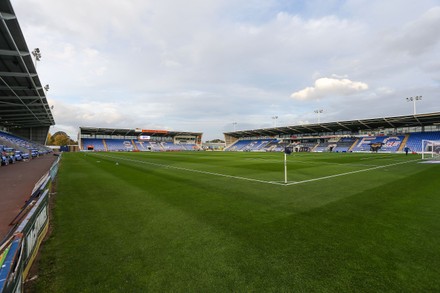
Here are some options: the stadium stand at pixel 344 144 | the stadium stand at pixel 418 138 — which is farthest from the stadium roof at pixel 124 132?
the stadium stand at pixel 418 138

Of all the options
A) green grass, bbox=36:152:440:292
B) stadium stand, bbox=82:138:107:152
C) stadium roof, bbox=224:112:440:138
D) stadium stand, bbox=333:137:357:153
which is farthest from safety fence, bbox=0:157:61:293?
stadium stand, bbox=82:138:107:152

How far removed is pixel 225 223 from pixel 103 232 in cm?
286

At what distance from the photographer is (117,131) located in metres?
88.6

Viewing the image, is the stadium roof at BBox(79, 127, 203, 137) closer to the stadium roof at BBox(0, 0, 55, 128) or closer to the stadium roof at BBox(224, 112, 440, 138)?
the stadium roof at BBox(224, 112, 440, 138)

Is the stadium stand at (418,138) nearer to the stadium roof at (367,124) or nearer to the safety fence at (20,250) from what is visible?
the stadium roof at (367,124)

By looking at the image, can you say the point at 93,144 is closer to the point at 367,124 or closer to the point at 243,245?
the point at 243,245

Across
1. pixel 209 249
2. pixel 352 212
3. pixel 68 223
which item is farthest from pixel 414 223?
pixel 68 223

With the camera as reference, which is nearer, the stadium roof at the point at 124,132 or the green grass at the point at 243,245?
the green grass at the point at 243,245

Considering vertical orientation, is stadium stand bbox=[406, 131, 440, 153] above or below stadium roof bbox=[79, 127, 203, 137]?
below

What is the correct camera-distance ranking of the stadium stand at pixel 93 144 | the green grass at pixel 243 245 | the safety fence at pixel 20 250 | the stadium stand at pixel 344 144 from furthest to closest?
the stadium stand at pixel 93 144 → the stadium stand at pixel 344 144 → the green grass at pixel 243 245 → the safety fence at pixel 20 250

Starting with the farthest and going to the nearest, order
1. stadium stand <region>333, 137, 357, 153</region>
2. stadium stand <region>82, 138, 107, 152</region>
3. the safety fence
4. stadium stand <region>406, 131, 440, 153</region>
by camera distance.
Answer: stadium stand <region>82, 138, 107, 152</region>, stadium stand <region>333, 137, 357, 153</region>, stadium stand <region>406, 131, 440, 153</region>, the safety fence

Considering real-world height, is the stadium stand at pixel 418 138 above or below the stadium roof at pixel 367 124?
below

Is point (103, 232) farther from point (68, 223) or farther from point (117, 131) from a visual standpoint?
point (117, 131)

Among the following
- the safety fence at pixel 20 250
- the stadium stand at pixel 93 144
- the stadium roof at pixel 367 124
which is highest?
the stadium roof at pixel 367 124
